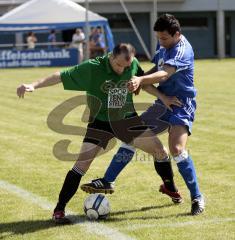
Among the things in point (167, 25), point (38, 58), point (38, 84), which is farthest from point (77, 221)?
point (38, 58)

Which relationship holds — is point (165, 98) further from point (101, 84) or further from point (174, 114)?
point (101, 84)

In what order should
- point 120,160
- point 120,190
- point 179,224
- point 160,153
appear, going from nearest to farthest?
point 179,224 → point 160,153 → point 120,160 → point 120,190

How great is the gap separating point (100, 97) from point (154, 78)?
587 mm

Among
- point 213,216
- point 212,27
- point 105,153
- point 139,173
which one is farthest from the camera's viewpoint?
point 212,27

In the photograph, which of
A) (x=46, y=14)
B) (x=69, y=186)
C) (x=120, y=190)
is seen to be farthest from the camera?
(x=46, y=14)

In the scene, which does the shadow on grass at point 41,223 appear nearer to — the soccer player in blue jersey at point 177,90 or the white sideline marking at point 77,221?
the white sideline marking at point 77,221

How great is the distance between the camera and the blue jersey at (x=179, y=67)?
Result: 6.33 metres

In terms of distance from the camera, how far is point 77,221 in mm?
6324

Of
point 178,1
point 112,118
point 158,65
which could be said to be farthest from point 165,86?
point 178,1

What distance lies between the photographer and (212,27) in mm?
48125

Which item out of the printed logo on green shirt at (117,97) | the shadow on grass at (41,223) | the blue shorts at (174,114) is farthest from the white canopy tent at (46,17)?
the shadow on grass at (41,223)

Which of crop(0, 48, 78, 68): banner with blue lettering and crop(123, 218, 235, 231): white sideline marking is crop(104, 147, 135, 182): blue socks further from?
crop(0, 48, 78, 68): banner with blue lettering

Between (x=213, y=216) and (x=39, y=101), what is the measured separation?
11.6 metres

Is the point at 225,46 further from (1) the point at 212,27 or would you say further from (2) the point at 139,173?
(2) the point at 139,173
